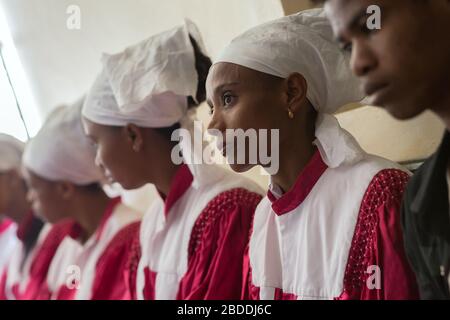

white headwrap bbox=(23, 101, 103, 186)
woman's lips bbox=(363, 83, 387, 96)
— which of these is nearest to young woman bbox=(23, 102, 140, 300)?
white headwrap bbox=(23, 101, 103, 186)

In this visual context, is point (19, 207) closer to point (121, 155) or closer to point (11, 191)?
point (11, 191)

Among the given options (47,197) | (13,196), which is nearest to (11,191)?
(13,196)

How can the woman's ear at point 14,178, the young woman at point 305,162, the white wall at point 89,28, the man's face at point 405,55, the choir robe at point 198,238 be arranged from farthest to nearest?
the woman's ear at point 14,178 < the white wall at point 89,28 < the choir robe at point 198,238 < the young woman at point 305,162 < the man's face at point 405,55

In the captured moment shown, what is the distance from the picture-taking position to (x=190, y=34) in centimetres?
82

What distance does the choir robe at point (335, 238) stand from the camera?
0.50 meters

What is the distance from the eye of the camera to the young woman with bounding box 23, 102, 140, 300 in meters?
1.04

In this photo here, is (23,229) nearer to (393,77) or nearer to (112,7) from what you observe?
(112,7)

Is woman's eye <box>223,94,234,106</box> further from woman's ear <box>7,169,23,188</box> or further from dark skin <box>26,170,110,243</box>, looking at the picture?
woman's ear <box>7,169,23,188</box>

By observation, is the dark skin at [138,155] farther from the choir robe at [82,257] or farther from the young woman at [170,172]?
the choir robe at [82,257]

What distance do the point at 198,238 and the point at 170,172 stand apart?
15 centimetres

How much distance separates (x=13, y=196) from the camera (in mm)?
1181

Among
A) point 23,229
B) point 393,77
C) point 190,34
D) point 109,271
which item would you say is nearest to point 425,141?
point 393,77

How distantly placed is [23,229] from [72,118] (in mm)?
349

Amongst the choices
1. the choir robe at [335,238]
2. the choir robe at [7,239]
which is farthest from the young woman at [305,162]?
the choir robe at [7,239]
